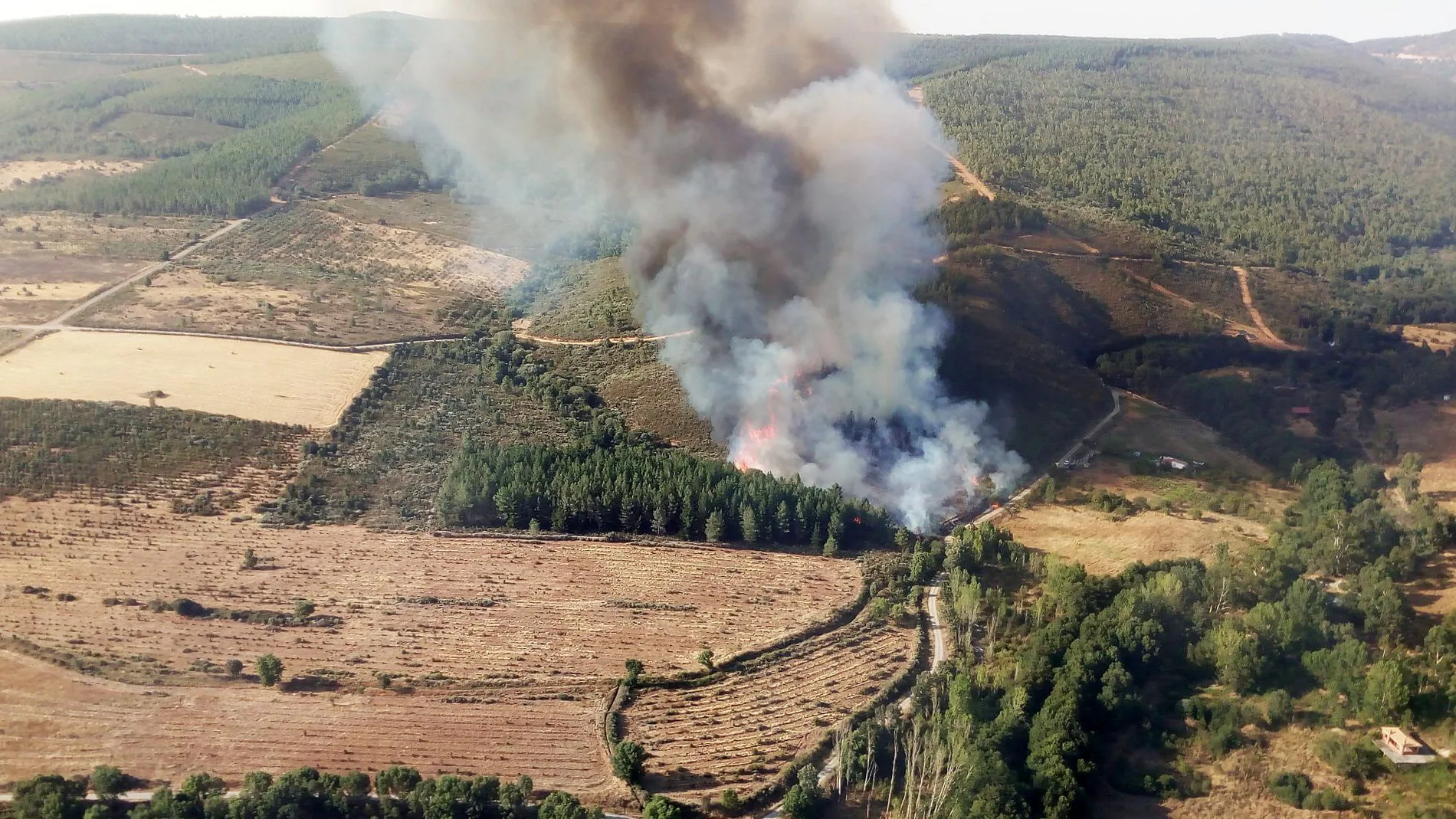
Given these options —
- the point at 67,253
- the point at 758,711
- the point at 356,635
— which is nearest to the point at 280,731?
the point at 356,635

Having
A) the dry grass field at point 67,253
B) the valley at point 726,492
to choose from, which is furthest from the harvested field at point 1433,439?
the dry grass field at point 67,253

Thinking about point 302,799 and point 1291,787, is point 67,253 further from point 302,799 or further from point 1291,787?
point 1291,787

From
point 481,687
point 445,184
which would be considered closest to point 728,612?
point 481,687

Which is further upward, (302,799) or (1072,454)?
(1072,454)

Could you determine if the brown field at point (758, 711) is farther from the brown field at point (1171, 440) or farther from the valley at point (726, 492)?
the brown field at point (1171, 440)

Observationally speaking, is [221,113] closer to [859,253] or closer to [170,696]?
[859,253]

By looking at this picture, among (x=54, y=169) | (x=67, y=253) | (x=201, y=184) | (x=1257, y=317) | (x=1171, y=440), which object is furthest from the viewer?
(x=54, y=169)
